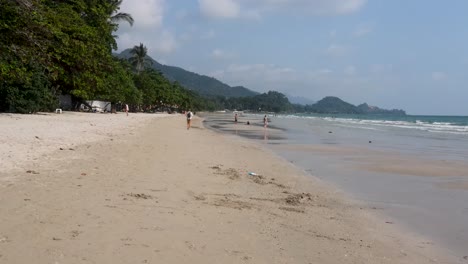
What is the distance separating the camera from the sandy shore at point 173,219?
14.8 feet

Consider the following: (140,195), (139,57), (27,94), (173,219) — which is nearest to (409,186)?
(140,195)

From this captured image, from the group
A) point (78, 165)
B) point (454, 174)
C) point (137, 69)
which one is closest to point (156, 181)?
point (78, 165)

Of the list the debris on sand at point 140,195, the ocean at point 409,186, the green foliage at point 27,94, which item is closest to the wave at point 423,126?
the ocean at point 409,186

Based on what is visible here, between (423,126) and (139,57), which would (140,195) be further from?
(139,57)

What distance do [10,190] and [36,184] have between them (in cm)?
57

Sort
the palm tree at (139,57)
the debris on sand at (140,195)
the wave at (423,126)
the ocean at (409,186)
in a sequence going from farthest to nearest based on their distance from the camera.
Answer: the palm tree at (139,57)
the wave at (423,126)
the ocean at (409,186)
the debris on sand at (140,195)

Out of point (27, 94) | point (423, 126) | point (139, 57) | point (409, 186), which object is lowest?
point (423, 126)

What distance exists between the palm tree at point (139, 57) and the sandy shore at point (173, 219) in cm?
8152

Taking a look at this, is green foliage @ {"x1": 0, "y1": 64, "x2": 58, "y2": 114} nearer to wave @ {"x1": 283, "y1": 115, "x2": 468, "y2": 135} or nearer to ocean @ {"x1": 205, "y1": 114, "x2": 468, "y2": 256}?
ocean @ {"x1": 205, "y1": 114, "x2": 468, "y2": 256}

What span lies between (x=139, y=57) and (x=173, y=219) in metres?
89.0

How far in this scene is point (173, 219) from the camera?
5.80 metres

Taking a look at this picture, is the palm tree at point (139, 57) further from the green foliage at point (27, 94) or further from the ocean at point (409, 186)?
the ocean at point (409, 186)

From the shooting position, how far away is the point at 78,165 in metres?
9.45

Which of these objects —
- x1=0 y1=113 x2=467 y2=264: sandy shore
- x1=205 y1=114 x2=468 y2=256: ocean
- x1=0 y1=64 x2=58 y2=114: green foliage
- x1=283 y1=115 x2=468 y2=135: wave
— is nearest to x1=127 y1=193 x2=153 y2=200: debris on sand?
x1=0 y1=113 x2=467 y2=264: sandy shore
